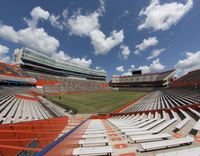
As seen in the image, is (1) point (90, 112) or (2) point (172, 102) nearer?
(2) point (172, 102)

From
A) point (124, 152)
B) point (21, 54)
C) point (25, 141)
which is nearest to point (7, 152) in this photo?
point (25, 141)

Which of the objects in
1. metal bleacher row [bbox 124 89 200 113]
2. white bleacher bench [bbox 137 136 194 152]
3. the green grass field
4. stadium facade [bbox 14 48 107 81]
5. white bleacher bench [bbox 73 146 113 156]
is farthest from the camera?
stadium facade [bbox 14 48 107 81]

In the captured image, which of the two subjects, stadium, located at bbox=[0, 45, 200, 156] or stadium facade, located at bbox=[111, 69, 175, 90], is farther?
stadium facade, located at bbox=[111, 69, 175, 90]

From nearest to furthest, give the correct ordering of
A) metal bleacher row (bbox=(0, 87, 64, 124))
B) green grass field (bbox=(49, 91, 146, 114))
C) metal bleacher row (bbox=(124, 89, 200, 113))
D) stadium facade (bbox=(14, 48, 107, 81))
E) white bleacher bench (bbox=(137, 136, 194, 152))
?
white bleacher bench (bbox=(137, 136, 194, 152)), metal bleacher row (bbox=(0, 87, 64, 124)), metal bleacher row (bbox=(124, 89, 200, 113)), green grass field (bbox=(49, 91, 146, 114)), stadium facade (bbox=(14, 48, 107, 81))

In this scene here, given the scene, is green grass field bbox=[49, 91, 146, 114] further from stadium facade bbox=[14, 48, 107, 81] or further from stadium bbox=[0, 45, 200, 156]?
stadium facade bbox=[14, 48, 107, 81]

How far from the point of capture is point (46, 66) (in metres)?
76.1

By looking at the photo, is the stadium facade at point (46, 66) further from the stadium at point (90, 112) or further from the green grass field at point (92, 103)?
the green grass field at point (92, 103)

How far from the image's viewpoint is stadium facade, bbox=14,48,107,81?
62.8m

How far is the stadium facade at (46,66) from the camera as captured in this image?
2473 inches

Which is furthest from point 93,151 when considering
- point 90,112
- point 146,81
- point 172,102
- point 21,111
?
point 146,81

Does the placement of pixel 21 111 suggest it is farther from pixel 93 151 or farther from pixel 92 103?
pixel 92 103

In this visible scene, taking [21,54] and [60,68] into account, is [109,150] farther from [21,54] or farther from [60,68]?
[60,68]

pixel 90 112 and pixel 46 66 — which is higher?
pixel 46 66

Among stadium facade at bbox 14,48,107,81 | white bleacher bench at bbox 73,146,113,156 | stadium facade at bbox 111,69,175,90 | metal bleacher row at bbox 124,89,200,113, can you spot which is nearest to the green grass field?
metal bleacher row at bbox 124,89,200,113
